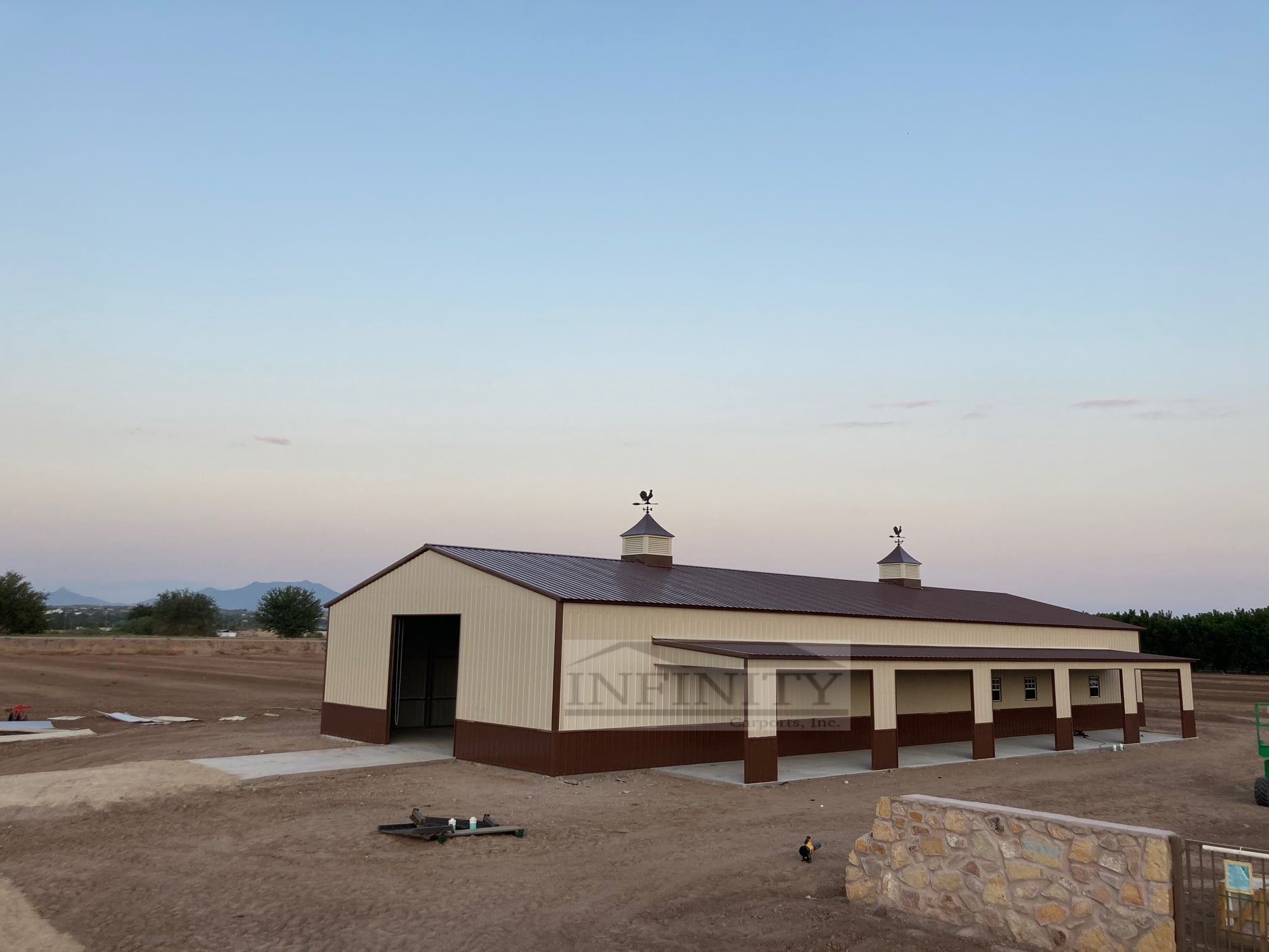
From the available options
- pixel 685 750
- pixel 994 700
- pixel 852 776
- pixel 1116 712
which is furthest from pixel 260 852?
pixel 1116 712

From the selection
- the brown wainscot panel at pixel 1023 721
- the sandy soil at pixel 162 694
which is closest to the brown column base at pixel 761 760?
the sandy soil at pixel 162 694

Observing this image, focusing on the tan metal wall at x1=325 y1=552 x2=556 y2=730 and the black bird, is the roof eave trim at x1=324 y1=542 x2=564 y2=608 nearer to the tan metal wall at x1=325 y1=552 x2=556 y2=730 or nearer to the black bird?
the tan metal wall at x1=325 y1=552 x2=556 y2=730

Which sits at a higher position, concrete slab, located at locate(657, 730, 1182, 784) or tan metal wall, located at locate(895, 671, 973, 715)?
tan metal wall, located at locate(895, 671, 973, 715)

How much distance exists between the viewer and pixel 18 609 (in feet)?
222

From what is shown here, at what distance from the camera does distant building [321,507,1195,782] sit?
64.1ft

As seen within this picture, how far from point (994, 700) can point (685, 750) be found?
1323 centimetres

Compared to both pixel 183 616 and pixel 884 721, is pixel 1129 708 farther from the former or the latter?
pixel 183 616

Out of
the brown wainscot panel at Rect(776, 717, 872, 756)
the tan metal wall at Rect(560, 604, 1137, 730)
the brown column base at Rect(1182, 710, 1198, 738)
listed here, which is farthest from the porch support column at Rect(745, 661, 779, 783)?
the brown column base at Rect(1182, 710, 1198, 738)

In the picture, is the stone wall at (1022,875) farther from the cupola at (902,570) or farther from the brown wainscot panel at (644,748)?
the cupola at (902,570)

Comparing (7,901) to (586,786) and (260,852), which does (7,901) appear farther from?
(586,786)

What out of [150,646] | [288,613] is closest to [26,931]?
[150,646]

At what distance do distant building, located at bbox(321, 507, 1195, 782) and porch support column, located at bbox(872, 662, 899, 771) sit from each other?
2.2 inches

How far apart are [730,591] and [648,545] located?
367 centimetres

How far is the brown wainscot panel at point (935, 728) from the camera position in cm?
2639
